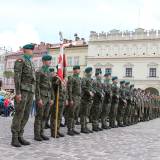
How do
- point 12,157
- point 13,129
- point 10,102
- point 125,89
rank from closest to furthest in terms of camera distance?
point 12,157 < point 13,129 < point 125,89 < point 10,102

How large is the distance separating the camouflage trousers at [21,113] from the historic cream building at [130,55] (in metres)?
49.0

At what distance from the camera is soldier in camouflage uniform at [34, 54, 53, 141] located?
9547 mm

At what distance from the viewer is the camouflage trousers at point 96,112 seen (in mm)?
13105

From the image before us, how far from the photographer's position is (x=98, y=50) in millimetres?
61500

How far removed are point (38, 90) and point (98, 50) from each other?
172 feet

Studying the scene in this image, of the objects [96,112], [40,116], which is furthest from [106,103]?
[40,116]

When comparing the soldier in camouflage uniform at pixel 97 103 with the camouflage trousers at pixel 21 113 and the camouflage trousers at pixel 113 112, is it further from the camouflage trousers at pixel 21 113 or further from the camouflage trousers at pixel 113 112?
the camouflage trousers at pixel 21 113

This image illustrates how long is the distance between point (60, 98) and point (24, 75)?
2.25 meters

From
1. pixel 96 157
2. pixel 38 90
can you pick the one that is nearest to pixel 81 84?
pixel 38 90

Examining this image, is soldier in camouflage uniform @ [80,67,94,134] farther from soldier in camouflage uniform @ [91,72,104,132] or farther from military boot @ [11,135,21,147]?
military boot @ [11,135,21,147]

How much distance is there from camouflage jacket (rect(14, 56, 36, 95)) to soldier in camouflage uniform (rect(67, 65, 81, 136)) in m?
2.61

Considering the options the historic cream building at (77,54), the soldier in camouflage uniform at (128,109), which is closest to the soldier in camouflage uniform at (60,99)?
the soldier in camouflage uniform at (128,109)

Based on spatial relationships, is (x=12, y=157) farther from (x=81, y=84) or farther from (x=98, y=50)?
(x=98, y=50)

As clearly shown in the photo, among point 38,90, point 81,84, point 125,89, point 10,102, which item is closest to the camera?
point 38,90
